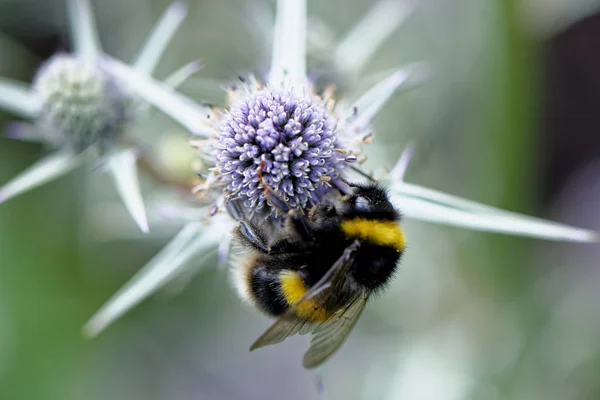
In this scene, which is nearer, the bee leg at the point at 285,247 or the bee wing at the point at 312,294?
the bee wing at the point at 312,294

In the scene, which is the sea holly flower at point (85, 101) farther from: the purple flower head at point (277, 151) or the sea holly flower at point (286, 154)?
the purple flower head at point (277, 151)

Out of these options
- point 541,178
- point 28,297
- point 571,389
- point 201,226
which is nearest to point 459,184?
point 541,178

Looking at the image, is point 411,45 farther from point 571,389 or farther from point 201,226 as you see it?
point 201,226

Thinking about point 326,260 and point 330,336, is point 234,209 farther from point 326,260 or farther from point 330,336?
point 330,336

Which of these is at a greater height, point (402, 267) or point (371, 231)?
point (371, 231)

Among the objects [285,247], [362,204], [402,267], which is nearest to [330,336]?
[285,247]

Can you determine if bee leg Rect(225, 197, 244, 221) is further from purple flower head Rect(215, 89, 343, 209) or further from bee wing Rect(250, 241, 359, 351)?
bee wing Rect(250, 241, 359, 351)

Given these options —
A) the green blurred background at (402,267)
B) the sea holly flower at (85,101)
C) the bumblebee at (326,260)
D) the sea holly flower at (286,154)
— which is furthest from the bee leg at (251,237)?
the green blurred background at (402,267)

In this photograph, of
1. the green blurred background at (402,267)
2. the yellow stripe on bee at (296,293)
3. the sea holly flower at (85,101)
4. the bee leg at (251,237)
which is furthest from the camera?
the green blurred background at (402,267)

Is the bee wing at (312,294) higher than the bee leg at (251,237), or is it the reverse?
the bee leg at (251,237)
